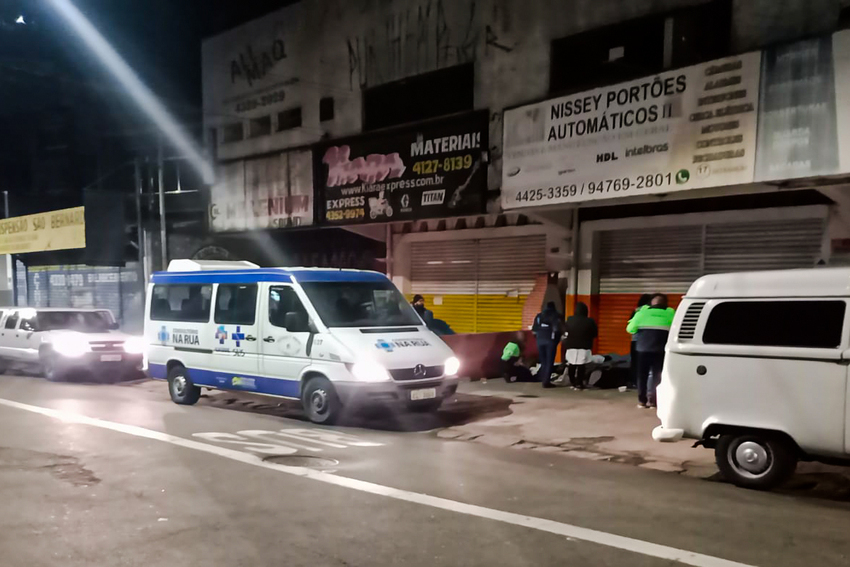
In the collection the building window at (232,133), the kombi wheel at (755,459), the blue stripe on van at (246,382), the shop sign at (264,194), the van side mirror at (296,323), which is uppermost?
→ the building window at (232,133)

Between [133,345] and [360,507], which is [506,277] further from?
[360,507]

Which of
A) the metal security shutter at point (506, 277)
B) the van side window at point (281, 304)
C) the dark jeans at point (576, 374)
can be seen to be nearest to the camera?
the van side window at point (281, 304)

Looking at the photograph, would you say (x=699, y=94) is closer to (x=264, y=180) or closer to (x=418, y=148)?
(x=418, y=148)

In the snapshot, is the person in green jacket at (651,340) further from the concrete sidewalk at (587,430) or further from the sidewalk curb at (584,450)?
the sidewalk curb at (584,450)

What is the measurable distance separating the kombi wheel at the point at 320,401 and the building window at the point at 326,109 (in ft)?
34.3

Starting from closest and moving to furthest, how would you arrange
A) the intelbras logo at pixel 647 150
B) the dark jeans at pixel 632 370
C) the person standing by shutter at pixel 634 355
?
the intelbras logo at pixel 647 150
the person standing by shutter at pixel 634 355
the dark jeans at pixel 632 370

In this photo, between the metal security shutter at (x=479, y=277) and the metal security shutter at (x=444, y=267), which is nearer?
the metal security shutter at (x=479, y=277)

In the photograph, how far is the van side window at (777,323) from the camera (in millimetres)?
5934

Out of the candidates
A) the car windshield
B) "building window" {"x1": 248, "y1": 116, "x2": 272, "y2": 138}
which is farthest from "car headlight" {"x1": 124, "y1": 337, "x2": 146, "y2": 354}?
"building window" {"x1": 248, "y1": 116, "x2": 272, "y2": 138}

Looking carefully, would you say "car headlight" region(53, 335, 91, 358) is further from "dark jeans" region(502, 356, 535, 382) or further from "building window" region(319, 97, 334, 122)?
"dark jeans" region(502, 356, 535, 382)

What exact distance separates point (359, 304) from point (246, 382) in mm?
2211

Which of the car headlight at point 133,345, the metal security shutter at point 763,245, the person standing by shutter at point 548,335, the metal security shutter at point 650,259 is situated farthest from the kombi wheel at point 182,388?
the metal security shutter at point 763,245

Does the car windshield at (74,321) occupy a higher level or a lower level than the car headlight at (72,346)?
higher

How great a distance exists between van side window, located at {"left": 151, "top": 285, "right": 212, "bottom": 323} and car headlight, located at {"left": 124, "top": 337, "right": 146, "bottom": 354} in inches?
121
